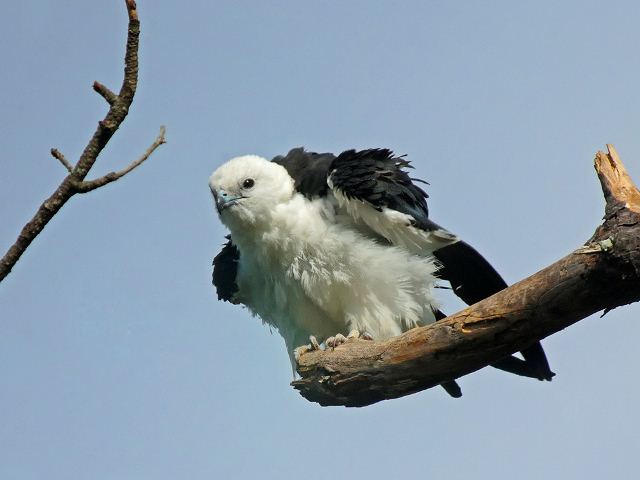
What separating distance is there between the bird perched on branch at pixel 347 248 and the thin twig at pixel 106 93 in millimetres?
3139

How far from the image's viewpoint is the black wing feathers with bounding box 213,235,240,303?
25.2 feet

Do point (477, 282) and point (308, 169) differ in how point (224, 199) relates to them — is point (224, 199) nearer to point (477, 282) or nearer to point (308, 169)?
point (308, 169)

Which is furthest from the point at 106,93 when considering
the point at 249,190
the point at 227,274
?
the point at 227,274

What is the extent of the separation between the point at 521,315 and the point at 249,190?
126 inches

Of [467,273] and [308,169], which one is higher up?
[308,169]

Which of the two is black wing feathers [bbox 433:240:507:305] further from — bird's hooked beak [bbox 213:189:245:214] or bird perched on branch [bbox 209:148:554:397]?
bird's hooked beak [bbox 213:189:245:214]

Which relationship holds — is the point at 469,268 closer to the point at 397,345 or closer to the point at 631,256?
the point at 397,345

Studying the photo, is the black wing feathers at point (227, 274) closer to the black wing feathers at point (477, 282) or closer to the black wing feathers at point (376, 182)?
the black wing feathers at point (376, 182)

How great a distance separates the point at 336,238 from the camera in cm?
678

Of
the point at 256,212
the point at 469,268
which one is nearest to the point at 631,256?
the point at 469,268

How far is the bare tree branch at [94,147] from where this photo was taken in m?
3.34

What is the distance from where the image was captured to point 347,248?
6.75 metres

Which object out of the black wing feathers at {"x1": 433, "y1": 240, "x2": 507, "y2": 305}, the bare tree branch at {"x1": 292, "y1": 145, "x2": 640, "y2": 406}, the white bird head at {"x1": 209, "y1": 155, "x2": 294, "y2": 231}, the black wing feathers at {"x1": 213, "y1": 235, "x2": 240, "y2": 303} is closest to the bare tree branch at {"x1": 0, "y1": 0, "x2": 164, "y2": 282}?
the bare tree branch at {"x1": 292, "y1": 145, "x2": 640, "y2": 406}

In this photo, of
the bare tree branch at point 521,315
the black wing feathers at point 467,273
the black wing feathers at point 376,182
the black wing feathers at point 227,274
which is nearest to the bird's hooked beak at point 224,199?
the black wing feathers at point 227,274
